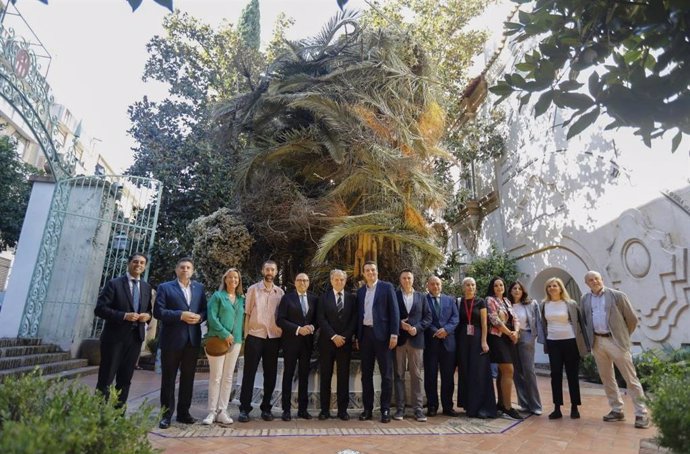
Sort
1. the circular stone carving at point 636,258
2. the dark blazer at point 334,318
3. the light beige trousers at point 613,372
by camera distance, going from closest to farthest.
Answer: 1. the light beige trousers at point 613,372
2. the dark blazer at point 334,318
3. the circular stone carving at point 636,258

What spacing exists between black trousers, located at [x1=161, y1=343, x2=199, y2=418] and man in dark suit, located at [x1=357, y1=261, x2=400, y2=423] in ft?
6.37

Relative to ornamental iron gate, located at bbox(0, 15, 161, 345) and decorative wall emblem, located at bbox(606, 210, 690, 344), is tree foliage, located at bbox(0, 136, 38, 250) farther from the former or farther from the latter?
decorative wall emblem, located at bbox(606, 210, 690, 344)

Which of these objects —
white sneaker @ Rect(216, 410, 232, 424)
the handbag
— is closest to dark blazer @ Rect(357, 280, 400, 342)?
the handbag

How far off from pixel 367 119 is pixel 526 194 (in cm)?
617

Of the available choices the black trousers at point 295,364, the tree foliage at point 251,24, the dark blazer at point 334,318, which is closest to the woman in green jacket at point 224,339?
the black trousers at point 295,364

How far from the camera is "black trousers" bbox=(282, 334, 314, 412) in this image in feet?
16.3

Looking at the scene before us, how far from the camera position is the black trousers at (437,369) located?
5348 mm

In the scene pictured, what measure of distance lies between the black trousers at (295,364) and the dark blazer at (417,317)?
45.3 inches

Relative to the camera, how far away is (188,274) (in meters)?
4.86

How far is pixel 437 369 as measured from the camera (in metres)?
5.41

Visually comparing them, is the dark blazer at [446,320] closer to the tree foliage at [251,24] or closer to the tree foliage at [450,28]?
the tree foliage at [450,28]

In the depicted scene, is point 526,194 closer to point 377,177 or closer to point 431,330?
point 377,177

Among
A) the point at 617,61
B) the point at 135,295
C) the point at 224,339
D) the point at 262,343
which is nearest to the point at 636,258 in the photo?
the point at 617,61

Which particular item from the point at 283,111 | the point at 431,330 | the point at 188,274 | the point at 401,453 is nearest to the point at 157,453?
the point at 401,453
